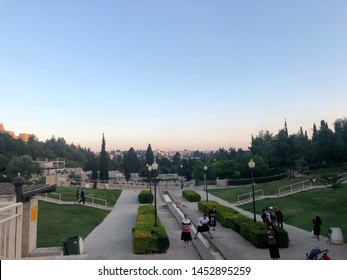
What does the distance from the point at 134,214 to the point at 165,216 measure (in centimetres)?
304

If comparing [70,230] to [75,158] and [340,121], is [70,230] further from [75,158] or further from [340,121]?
[75,158]

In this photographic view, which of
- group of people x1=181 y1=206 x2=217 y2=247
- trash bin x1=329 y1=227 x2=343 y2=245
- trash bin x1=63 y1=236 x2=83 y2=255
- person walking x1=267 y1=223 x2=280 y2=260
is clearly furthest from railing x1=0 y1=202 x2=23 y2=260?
trash bin x1=329 y1=227 x2=343 y2=245

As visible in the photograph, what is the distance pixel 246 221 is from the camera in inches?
626

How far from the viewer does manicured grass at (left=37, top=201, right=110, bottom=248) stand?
15903 millimetres

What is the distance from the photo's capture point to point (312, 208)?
23.2 m

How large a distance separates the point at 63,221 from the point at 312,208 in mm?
18910

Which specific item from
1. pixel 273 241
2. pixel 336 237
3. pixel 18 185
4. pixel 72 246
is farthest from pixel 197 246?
pixel 18 185

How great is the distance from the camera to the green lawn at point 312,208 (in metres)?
18.3

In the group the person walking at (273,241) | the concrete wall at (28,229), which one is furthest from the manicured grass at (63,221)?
the person walking at (273,241)

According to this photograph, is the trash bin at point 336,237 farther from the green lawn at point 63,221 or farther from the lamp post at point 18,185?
the lamp post at point 18,185

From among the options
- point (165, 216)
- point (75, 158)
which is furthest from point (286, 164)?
point (75, 158)

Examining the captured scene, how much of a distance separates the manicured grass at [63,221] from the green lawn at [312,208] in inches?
536

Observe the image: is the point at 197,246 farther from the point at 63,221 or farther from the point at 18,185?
the point at 63,221

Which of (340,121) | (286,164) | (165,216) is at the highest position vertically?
(340,121)
